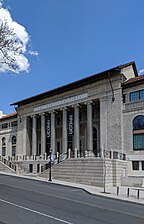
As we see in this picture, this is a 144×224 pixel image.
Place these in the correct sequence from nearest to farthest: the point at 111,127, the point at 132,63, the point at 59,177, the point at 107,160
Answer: the point at 107,160
the point at 59,177
the point at 111,127
the point at 132,63

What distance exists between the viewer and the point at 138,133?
35.8m

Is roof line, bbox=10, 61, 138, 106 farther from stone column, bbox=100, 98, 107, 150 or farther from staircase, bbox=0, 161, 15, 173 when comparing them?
staircase, bbox=0, 161, 15, 173

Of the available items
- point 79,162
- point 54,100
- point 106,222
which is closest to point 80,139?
point 54,100

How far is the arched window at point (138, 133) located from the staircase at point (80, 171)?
7.08 m

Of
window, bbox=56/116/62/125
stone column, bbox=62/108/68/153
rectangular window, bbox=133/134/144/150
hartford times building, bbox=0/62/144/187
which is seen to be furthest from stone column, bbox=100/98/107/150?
window, bbox=56/116/62/125

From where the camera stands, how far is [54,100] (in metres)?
47.6

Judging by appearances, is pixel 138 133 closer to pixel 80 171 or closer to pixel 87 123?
pixel 87 123

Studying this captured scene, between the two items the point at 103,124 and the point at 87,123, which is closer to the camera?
the point at 103,124

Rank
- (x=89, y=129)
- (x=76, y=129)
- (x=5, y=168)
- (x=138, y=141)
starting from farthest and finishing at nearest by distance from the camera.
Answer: (x=5, y=168), (x=76, y=129), (x=89, y=129), (x=138, y=141)

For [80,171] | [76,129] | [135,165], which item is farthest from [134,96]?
[80,171]

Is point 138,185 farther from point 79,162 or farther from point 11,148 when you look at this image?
point 11,148

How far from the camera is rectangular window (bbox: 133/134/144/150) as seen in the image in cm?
3531

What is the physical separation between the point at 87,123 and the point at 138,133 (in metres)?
8.30

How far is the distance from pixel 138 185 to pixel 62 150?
1615 cm
